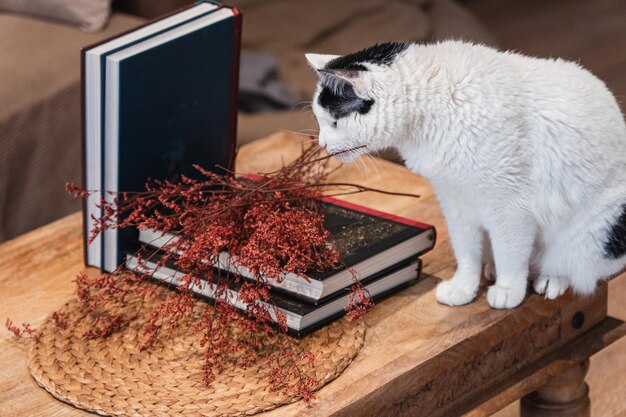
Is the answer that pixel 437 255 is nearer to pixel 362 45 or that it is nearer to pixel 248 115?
pixel 248 115

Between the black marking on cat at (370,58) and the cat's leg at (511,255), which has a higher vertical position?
the black marking on cat at (370,58)

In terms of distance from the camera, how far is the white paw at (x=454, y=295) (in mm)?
1041

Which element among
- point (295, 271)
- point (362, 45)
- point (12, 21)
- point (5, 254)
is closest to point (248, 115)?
point (362, 45)

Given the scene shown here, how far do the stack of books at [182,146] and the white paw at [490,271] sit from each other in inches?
3.1

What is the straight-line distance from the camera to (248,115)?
81.7 inches

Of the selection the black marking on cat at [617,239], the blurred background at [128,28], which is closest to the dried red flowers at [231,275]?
the black marking on cat at [617,239]

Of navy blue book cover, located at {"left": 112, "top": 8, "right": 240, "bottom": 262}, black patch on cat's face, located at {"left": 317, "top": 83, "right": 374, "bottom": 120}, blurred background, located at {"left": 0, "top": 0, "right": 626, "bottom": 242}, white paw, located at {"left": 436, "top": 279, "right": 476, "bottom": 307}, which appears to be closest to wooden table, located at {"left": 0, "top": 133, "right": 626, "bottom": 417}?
white paw, located at {"left": 436, "top": 279, "right": 476, "bottom": 307}

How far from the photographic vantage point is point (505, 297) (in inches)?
40.3

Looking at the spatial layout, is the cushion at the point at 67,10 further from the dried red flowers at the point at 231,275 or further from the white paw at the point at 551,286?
the white paw at the point at 551,286

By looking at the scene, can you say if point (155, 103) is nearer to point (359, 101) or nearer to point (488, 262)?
point (359, 101)

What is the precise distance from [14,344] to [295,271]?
1.05 feet

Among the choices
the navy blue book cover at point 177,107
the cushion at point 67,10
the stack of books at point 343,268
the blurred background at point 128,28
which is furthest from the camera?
the cushion at point 67,10

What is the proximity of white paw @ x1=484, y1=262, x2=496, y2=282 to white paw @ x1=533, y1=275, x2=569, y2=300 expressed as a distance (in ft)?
0.17

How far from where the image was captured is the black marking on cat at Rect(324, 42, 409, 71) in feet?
3.06
